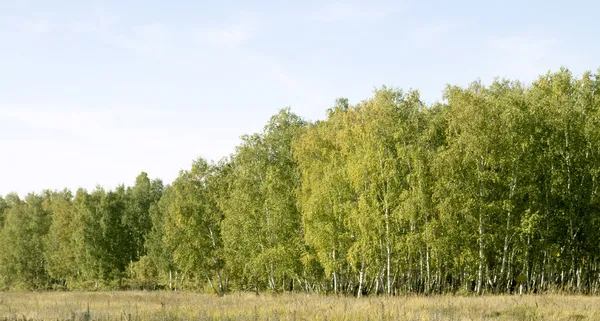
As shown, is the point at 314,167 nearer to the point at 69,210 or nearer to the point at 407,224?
the point at 407,224

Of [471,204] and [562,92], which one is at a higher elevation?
[562,92]

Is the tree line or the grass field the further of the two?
the tree line

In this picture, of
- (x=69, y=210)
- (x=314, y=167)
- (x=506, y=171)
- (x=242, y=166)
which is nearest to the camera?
(x=506, y=171)

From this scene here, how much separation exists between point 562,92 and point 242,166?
2270 cm

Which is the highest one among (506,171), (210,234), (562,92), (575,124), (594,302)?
(562,92)

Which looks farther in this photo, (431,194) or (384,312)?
(431,194)

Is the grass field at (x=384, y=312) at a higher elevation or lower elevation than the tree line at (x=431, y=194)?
lower

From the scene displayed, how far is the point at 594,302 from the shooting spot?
78.7 feet

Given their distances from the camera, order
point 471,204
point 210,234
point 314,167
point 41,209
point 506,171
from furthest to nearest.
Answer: point 41,209 → point 210,234 → point 314,167 → point 506,171 → point 471,204

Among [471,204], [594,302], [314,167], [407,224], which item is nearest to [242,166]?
[314,167]

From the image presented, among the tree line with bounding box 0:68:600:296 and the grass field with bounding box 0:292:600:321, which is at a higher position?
the tree line with bounding box 0:68:600:296

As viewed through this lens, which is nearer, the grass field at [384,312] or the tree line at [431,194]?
the grass field at [384,312]

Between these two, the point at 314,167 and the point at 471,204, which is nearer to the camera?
the point at 471,204

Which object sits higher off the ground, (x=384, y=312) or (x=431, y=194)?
(x=431, y=194)
